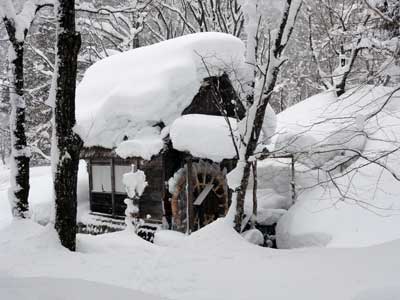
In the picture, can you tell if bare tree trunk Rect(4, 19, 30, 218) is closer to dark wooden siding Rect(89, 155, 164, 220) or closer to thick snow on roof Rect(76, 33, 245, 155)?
thick snow on roof Rect(76, 33, 245, 155)

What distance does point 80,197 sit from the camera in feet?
52.4

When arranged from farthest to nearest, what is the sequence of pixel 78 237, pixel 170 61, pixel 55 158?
pixel 170 61
pixel 78 237
pixel 55 158

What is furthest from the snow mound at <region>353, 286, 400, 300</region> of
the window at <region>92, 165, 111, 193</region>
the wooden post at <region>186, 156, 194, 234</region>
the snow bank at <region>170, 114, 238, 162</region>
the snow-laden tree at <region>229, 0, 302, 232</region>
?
the window at <region>92, 165, 111, 193</region>

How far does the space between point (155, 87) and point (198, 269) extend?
793 cm

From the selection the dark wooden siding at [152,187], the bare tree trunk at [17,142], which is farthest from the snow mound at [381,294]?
the dark wooden siding at [152,187]

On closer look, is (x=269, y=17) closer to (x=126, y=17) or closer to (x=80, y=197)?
(x=80, y=197)

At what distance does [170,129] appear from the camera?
1199 cm

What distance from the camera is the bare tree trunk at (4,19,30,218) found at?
315 inches

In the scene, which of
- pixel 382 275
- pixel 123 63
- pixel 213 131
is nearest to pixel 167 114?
pixel 213 131

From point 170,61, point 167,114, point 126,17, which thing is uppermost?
point 126,17

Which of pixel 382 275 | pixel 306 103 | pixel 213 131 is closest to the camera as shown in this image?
pixel 382 275

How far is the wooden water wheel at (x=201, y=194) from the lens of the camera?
1234cm

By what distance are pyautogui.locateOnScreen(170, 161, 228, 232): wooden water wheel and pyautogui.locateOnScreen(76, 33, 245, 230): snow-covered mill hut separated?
0.10ft

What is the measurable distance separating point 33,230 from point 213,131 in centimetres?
613
